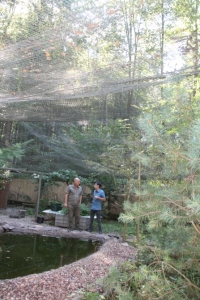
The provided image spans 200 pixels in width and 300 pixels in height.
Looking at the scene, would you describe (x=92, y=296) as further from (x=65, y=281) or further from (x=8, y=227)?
(x=8, y=227)

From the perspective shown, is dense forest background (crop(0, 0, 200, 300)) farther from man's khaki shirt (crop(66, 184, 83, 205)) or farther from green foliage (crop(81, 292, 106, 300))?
man's khaki shirt (crop(66, 184, 83, 205))

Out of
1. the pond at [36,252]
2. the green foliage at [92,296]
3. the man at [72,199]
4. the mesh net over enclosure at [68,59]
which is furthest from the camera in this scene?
the man at [72,199]

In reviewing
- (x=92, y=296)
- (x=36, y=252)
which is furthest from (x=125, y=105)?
(x=92, y=296)

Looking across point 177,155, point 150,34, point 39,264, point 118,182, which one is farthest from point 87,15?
→ point 118,182

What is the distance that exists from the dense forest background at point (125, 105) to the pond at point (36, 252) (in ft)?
3.83

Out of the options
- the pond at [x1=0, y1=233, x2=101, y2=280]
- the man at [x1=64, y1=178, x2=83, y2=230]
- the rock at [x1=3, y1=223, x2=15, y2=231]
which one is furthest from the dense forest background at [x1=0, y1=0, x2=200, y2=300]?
the rock at [x1=3, y1=223, x2=15, y2=231]

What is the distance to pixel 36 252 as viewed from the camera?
5199 millimetres

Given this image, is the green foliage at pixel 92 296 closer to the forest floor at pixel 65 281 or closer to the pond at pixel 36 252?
the forest floor at pixel 65 281

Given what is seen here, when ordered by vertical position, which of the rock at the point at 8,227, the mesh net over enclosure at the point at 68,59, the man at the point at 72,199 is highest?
the mesh net over enclosure at the point at 68,59

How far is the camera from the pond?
→ 13.8 ft

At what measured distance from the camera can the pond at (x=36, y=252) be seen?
4.21 meters

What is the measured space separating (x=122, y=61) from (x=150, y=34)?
3.45 m

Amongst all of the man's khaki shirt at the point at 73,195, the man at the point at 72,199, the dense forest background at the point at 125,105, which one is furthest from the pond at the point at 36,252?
the dense forest background at the point at 125,105

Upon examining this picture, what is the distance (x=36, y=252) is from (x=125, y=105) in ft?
11.9
